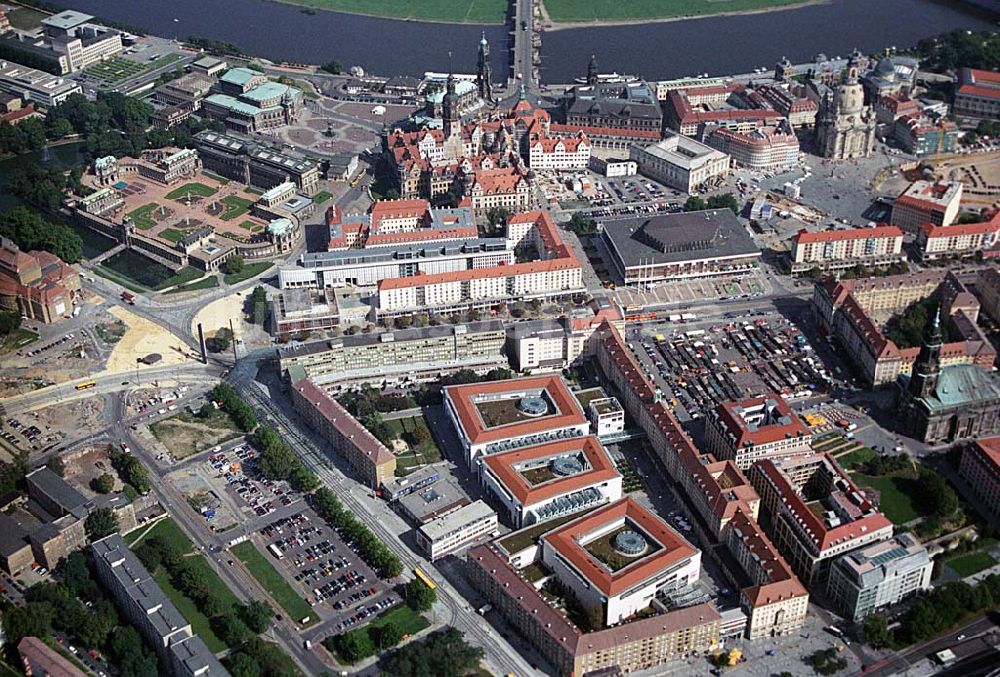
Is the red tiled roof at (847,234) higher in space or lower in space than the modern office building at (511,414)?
higher

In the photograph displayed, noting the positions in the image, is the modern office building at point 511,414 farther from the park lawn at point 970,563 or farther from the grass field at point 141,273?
the grass field at point 141,273

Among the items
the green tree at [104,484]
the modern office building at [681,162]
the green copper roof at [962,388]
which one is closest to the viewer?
the green tree at [104,484]

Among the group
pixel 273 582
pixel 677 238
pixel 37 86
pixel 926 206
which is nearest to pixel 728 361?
pixel 677 238

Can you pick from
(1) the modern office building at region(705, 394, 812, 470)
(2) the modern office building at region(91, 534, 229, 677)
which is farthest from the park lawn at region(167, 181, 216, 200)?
(1) the modern office building at region(705, 394, 812, 470)

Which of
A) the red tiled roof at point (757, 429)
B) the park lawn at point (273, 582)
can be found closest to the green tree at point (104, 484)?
the park lawn at point (273, 582)

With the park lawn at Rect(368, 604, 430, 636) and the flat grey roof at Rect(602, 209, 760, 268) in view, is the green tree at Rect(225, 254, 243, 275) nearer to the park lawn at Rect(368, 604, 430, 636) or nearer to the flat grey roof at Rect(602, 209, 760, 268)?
the flat grey roof at Rect(602, 209, 760, 268)

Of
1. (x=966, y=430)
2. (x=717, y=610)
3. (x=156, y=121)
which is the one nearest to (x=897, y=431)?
(x=966, y=430)
